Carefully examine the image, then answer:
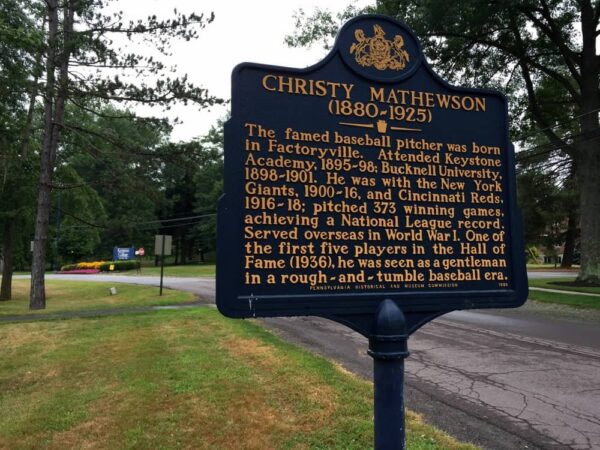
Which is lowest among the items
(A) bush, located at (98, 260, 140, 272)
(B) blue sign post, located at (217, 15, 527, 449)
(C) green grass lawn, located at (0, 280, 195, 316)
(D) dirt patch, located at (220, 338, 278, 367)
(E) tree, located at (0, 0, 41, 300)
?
(C) green grass lawn, located at (0, 280, 195, 316)

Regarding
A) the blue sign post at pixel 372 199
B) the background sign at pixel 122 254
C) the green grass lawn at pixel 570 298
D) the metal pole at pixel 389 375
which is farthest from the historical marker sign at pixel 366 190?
the background sign at pixel 122 254

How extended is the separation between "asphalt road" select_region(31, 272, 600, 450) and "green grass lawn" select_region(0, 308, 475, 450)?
1.84 ft

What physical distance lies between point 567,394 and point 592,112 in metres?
15.8

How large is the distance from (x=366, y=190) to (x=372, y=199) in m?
0.07

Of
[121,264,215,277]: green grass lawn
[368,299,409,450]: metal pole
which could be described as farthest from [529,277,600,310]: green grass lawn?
[121,264,215,277]: green grass lawn

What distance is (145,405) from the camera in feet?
17.7

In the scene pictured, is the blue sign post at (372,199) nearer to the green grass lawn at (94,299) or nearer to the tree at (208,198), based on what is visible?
the green grass lawn at (94,299)

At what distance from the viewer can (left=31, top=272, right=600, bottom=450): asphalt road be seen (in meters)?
4.82

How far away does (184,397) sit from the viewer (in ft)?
18.6

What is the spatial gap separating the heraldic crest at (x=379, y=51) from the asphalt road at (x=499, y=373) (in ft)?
10.6

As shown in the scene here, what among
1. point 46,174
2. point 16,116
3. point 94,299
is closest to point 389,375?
point 46,174

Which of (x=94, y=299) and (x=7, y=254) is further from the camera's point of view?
(x=7, y=254)

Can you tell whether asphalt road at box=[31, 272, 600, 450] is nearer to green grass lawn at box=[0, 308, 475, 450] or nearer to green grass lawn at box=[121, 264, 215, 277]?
green grass lawn at box=[0, 308, 475, 450]

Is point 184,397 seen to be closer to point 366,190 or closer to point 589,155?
point 366,190
